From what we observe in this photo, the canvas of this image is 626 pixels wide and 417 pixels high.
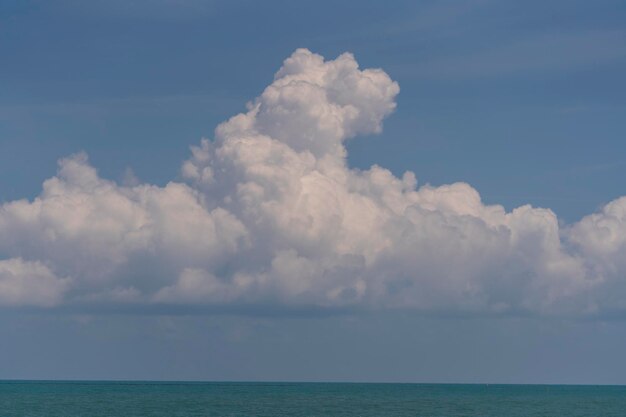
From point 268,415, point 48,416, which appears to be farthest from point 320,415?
point 48,416

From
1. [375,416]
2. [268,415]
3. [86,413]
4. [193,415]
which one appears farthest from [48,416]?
[375,416]

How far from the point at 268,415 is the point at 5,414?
188 ft

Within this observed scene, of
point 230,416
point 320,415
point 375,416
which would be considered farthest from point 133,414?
point 375,416

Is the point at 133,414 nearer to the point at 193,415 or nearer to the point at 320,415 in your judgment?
the point at 193,415

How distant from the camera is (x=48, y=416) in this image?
18725 cm

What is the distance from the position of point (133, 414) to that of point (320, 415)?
4167 centimetres

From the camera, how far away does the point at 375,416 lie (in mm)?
196625

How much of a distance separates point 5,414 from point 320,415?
68.6m

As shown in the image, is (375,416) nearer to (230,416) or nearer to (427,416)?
(427,416)

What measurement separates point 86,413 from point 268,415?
133 ft

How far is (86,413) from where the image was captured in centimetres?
19800

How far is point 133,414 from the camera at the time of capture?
199m

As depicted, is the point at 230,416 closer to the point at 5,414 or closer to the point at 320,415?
the point at 320,415

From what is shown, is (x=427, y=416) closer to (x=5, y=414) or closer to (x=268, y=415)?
(x=268, y=415)
